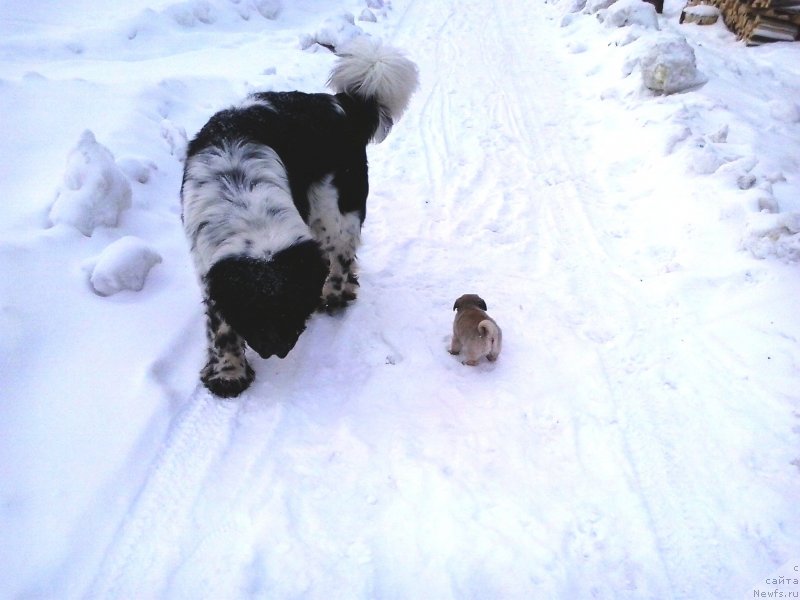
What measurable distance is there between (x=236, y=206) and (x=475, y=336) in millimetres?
1557

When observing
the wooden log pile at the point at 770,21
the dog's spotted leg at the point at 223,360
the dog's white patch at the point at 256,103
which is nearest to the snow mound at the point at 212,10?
the dog's white patch at the point at 256,103

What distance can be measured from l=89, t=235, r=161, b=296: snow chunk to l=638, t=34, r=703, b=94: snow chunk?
616 centimetres

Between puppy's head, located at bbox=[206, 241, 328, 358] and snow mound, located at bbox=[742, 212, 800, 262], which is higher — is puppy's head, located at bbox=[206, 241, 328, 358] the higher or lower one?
the higher one

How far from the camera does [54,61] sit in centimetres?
566

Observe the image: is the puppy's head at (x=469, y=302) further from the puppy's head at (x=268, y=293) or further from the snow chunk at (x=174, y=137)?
the snow chunk at (x=174, y=137)

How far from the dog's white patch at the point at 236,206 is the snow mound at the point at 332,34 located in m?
5.75

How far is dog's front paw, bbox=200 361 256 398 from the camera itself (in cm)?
292

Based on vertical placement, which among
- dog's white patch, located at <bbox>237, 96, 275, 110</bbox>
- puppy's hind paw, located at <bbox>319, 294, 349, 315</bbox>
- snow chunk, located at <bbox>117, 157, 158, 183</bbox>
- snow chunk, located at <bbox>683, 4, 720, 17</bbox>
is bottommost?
puppy's hind paw, located at <bbox>319, 294, 349, 315</bbox>

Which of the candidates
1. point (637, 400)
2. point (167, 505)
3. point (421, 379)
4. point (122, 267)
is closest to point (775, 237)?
point (637, 400)

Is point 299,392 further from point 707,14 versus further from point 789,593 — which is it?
point 707,14

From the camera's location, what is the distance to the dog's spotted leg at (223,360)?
9.56ft

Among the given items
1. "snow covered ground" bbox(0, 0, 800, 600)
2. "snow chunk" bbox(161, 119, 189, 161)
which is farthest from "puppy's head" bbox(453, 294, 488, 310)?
"snow chunk" bbox(161, 119, 189, 161)

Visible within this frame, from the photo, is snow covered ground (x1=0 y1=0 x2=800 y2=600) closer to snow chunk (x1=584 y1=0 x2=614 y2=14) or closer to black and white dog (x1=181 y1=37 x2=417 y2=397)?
black and white dog (x1=181 y1=37 x2=417 y2=397)

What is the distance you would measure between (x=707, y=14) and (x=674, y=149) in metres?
7.07
